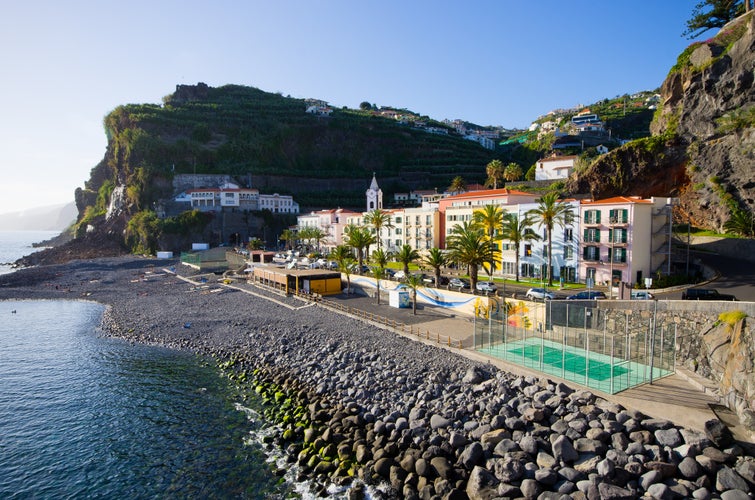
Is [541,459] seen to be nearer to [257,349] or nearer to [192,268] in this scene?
[257,349]

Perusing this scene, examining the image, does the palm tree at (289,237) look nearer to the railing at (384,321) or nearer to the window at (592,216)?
the railing at (384,321)

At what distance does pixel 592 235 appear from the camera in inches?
1524

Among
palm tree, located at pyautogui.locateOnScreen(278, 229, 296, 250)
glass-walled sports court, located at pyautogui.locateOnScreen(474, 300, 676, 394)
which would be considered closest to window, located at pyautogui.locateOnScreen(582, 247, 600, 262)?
glass-walled sports court, located at pyautogui.locateOnScreen(474, 300, 676, 394)

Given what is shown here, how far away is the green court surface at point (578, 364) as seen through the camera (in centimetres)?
1941

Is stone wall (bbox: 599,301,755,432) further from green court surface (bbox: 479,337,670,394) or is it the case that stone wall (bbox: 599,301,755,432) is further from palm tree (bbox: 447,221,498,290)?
palm tree (bbox: 447,221,498,290)

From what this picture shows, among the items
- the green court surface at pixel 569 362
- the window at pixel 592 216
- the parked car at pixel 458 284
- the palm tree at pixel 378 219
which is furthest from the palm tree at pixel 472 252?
the palm tree at pixel 378 219

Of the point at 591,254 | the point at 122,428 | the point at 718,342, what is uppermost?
the point at 591,254

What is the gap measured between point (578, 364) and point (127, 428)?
2309 centimetres

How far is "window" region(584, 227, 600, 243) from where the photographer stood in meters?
38.3

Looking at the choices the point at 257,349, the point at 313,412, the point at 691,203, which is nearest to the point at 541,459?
the point at 313,412

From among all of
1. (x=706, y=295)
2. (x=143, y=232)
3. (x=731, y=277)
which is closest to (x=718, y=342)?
(x=706, y=295)

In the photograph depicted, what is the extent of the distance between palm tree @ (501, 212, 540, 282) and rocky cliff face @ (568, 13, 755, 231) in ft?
44.4

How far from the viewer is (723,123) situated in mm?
44125

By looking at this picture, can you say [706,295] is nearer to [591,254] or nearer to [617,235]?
[617,235]
